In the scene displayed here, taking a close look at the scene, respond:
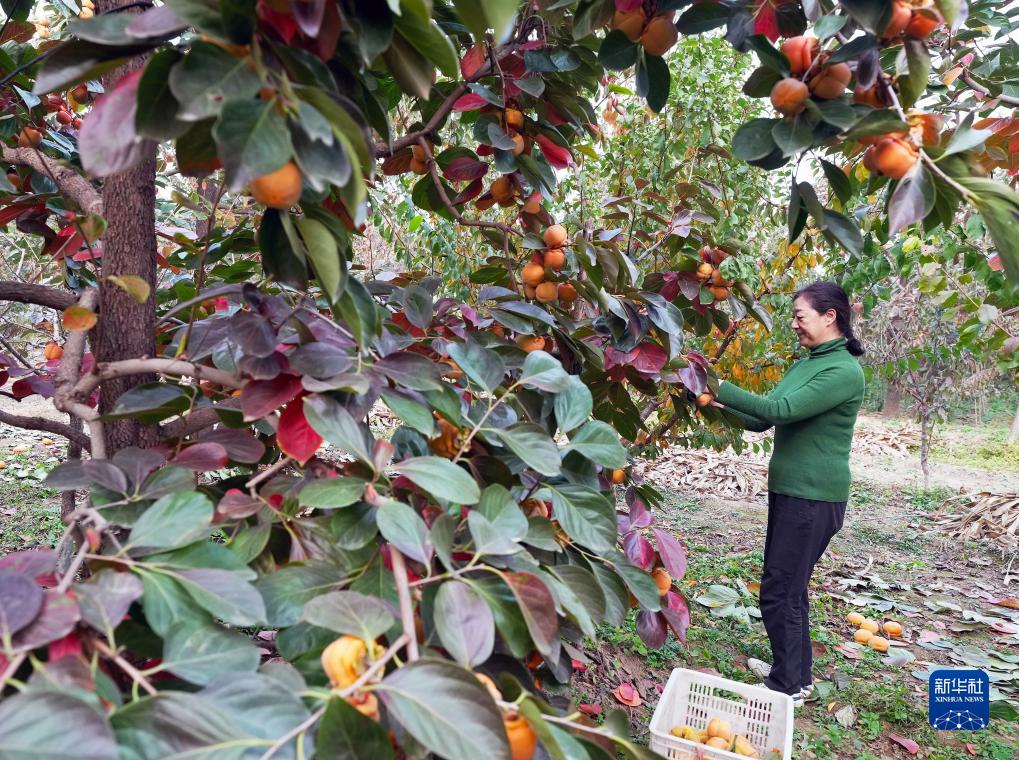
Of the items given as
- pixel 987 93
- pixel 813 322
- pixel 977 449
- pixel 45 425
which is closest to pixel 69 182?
pixel 45 425

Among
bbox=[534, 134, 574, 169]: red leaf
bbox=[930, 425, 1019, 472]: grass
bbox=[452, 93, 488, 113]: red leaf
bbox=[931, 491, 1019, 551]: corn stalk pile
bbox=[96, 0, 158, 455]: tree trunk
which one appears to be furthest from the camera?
bbox=[930, 425, 1019, 472]: grass

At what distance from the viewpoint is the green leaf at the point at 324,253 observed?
21.8 inches

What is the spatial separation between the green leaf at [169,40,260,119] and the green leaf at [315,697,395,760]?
408 mm

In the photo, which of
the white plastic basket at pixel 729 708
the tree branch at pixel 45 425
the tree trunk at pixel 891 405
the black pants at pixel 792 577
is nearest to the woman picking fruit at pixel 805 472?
the black pants at pixel 792 577

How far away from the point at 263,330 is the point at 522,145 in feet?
2.27

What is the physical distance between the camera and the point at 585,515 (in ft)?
2.63

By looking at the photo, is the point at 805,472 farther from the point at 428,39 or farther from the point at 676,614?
the point at 428,39

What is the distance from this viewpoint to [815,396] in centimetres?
223

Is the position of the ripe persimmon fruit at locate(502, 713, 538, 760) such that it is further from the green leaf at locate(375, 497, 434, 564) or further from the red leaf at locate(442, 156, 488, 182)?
the red leaf at locate(442, 156, 488, 182)

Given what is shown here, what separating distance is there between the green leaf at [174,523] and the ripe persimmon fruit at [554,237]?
93 cm

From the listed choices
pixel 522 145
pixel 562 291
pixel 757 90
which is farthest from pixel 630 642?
pixel 757 90

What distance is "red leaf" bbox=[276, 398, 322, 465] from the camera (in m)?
0.72

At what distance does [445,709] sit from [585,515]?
1.27 ft

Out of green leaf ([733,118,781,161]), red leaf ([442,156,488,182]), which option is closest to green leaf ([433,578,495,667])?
green leaf ([733,118,781,161])
